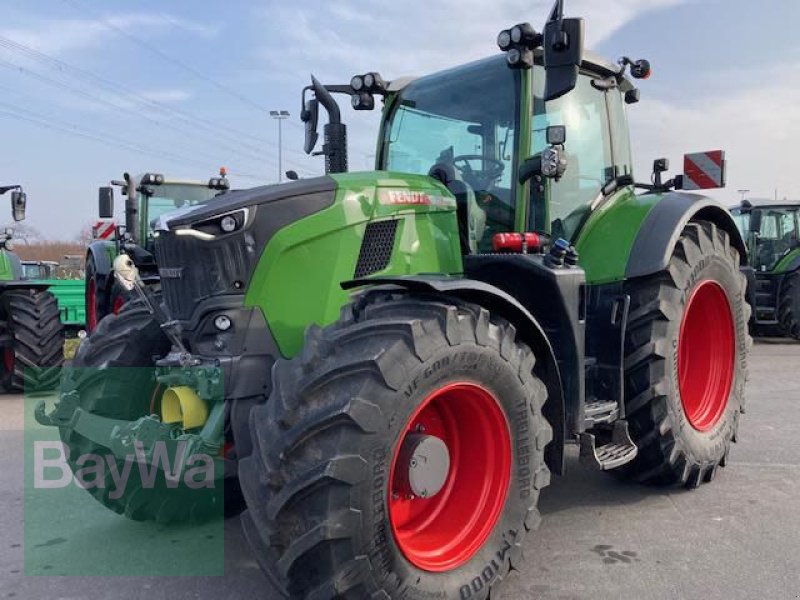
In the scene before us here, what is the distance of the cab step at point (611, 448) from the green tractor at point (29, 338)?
22.1 feet

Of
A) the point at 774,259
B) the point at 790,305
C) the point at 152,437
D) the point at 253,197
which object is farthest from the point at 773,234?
the point at 152,437

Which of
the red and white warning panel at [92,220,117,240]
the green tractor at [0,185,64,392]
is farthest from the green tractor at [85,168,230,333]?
the red and white warning panel at [92,220,117,240]

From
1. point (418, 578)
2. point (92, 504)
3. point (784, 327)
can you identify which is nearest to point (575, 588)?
point (418, 578)

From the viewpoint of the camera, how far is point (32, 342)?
333 inches

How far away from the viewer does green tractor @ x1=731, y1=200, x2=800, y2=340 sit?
12.9 meters

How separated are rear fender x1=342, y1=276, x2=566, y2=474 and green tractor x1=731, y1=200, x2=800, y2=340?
10844 millimetres

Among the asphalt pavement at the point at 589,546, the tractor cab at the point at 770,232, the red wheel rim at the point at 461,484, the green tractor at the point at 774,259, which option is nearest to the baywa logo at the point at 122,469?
the asphalt pavement at the point at 589,546

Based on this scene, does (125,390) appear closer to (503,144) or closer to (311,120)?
(311,120)

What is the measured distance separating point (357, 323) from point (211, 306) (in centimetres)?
79

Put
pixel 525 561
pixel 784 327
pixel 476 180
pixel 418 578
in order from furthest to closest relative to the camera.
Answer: pixel 784 327, pixel 476 180, pixel 525 561, pixel 418 578

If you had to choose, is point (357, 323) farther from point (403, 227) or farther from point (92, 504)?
point (92, 504)

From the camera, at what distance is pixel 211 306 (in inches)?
128

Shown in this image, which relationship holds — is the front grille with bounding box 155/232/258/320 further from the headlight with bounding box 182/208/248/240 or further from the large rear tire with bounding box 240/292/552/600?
the large rear tire with bounding box 240/292/552/600

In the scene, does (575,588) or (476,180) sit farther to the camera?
(476,180)
